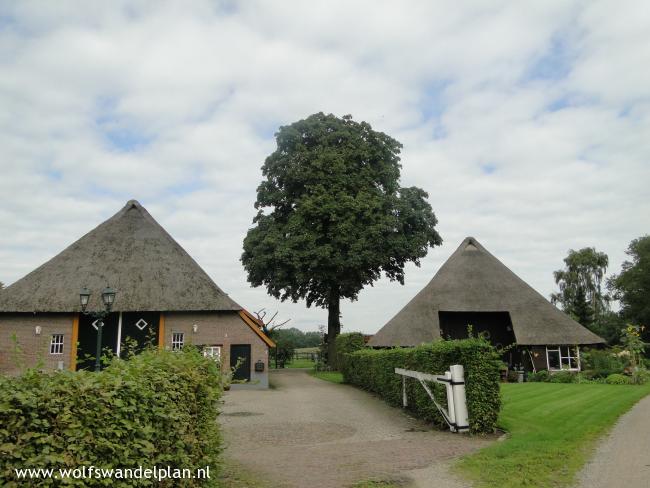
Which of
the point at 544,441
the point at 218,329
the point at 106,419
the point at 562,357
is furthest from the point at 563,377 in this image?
the point at 106,419

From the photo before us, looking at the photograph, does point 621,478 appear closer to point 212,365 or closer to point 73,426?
point 212,365

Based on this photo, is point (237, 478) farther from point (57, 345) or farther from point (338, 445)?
point (57, 345)

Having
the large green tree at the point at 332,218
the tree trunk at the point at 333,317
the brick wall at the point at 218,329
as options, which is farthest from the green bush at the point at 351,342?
the tree trunk at the point at 333,317

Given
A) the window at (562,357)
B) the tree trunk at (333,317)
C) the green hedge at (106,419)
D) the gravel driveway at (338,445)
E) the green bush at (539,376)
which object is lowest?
the green bush at (539,376)

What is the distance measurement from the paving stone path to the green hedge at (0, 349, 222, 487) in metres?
5.28

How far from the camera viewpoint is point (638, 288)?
184 ft

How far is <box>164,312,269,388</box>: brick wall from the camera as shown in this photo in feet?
88.1

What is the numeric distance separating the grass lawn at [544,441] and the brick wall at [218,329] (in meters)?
13.7

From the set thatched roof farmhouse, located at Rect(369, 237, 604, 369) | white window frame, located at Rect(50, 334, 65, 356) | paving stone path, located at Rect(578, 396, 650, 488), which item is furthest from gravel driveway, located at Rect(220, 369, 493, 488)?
thatched roof farmhouse, located at Rect(369, 237, 604, 369)

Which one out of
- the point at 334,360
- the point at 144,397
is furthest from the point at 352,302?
the point at 144,397

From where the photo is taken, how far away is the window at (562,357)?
98.4 ft

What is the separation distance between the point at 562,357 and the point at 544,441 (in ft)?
75.2

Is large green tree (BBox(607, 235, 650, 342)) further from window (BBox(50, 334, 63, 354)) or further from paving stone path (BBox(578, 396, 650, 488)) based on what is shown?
window (BBox(50, 334, 63, 354))

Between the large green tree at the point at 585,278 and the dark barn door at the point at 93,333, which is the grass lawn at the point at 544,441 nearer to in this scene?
the dark barn door at the point at 93,333
